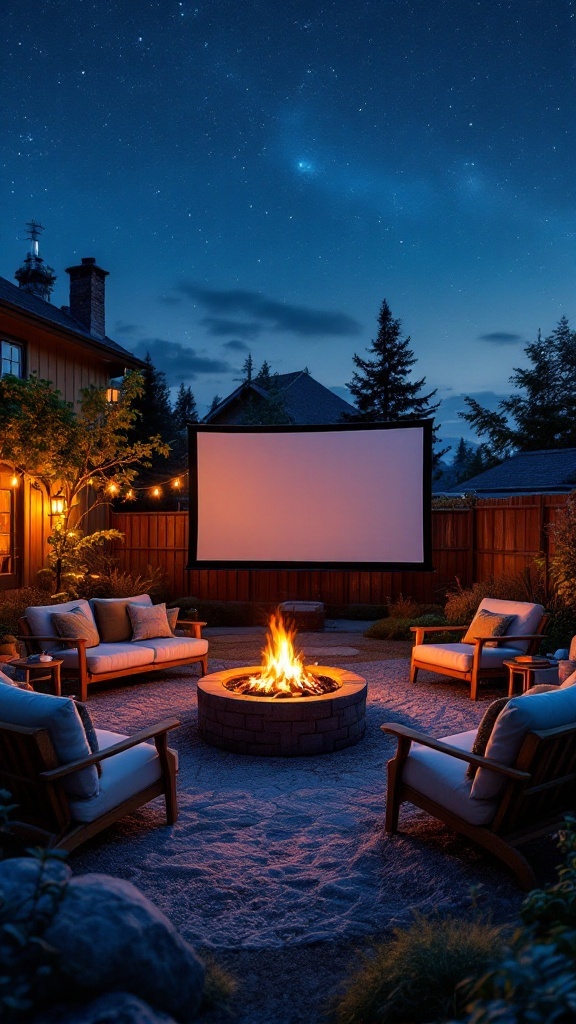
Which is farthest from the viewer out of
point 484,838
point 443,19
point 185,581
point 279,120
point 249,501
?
point 185,581

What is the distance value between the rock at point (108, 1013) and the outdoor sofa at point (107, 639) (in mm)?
4202

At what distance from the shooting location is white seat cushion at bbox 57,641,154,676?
540cm

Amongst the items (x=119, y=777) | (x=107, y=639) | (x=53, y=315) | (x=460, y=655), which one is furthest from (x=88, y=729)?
(x=53, y=315)

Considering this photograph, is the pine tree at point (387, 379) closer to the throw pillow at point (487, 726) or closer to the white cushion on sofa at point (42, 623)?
the white cushion on sofa at point (42, 623)

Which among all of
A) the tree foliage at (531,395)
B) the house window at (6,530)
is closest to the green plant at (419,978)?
the house window at (6,530)

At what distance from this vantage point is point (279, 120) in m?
7.82

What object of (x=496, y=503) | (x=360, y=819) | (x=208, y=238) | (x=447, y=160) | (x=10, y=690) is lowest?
(x=360, y=819)

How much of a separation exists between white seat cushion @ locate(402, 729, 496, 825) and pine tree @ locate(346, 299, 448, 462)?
1960 centimetres

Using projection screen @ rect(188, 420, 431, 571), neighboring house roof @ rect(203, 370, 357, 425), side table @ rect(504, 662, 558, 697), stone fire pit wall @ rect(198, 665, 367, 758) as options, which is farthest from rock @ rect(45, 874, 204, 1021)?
neighboring house roof @ rect(203, 370, 357, 425)

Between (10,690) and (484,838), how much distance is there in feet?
6.61

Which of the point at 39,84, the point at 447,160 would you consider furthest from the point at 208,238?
the point at 447,160

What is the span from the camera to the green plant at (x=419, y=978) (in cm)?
175

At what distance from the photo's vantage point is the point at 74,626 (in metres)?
5.57

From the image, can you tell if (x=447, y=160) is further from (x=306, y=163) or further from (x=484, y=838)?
(x=484, y=838)
